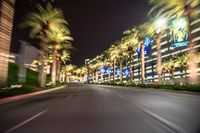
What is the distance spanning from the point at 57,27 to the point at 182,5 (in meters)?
23.4

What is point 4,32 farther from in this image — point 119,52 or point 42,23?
point 119,52

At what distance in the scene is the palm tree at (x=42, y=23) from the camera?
42219mm

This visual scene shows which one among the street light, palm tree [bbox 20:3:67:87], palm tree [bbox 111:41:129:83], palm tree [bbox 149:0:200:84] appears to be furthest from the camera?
palm tree [bbox 111:41:129:83]

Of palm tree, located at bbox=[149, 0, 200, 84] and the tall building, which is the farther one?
palm tree, located at bbox=[149, 0, 200, 84]

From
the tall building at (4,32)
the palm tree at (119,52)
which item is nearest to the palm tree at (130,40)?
the palm tree at (119,52)

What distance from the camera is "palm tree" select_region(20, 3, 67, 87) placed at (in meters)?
42.2

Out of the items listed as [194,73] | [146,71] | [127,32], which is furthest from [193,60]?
[146,71]

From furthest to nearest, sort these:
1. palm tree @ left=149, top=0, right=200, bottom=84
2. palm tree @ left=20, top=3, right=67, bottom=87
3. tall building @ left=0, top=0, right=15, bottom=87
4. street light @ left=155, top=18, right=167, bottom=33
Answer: palm tree @ left=20, top=3, right=67, bottom=87
street light @ left=155, top=18, right=167, bottom=33
palm tree @ left=149, top=0, right=200, bottom=84
tall building @ left=0, top=0, right=15, bottom=87

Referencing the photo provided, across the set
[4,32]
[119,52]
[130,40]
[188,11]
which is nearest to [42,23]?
[4,32]

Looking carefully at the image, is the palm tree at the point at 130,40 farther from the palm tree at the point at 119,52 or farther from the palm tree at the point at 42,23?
the palm tree at the point at 42,23

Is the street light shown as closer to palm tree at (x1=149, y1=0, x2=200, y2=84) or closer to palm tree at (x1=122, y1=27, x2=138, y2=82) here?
palm tree at (x1=149, y1=0, x2=200, y2=84)

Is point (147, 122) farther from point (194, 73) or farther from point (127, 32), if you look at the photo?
point (127, 32)

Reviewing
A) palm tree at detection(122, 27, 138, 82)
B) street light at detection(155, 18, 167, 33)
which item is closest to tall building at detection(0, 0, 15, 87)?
street light at detection(155, 18, 167, 33)

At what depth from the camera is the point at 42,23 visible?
43281 mm
